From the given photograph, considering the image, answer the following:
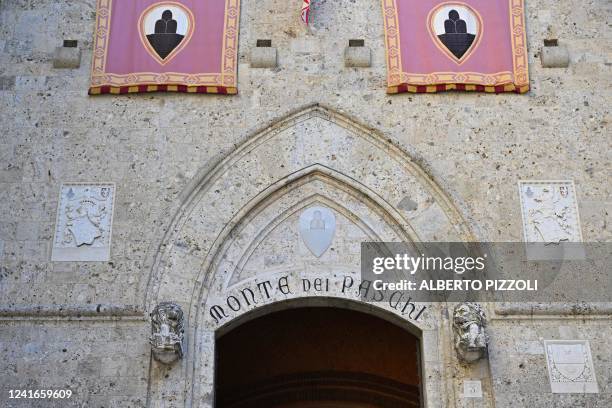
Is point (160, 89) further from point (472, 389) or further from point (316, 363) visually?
point (316, 363)

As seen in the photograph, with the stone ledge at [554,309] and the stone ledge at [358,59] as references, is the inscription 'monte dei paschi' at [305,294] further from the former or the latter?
the stone ledge at [358,59]

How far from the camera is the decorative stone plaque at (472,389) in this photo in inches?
374

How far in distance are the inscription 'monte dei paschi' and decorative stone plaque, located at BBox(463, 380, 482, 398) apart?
0.82 meters

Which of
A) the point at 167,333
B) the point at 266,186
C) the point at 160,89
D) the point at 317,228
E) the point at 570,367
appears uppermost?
the point at 160,89

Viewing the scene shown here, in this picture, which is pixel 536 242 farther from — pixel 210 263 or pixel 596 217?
pixel 210 263

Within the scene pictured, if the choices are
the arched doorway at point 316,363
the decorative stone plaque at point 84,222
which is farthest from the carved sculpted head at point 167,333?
the arched doorway at point 316,363

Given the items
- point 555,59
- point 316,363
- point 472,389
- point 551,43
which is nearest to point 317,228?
point 472,389

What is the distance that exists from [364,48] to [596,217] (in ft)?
10.1

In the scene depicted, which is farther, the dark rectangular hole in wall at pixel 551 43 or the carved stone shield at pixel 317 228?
the dark rectangular hole in wall at pixel 551 43

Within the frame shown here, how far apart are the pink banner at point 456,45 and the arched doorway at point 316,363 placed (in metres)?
4.21

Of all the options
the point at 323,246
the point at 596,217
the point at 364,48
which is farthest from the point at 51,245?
the point at 596,217

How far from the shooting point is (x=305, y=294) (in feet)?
32.7

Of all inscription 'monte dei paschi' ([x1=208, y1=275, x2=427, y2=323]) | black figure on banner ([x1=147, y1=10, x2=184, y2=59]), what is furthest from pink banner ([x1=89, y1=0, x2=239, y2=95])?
inscription 'monte dei paschi' ([x1=208, y1=275, x2=427, y2=323])

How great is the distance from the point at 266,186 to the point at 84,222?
189 cm
